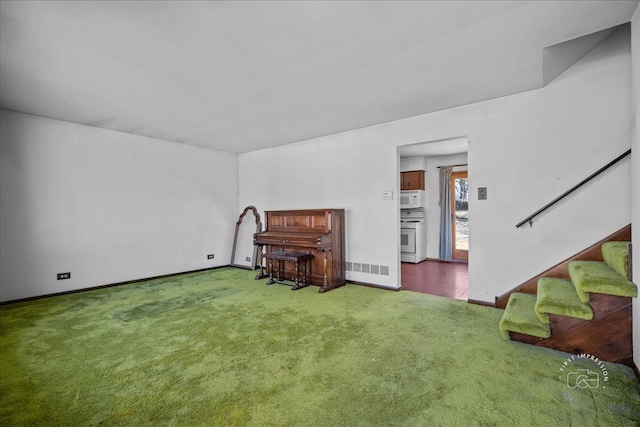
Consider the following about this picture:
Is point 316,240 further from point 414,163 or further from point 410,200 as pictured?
point 414,163

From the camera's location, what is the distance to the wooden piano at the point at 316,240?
4.55 m

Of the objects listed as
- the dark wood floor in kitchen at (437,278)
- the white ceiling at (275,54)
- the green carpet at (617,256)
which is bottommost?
the dark wood floor in kitchen at (437,278)

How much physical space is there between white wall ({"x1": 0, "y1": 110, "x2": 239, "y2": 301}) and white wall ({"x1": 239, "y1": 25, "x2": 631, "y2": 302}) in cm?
318

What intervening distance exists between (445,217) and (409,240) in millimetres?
1057

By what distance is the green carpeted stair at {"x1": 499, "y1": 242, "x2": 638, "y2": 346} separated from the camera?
2.17 meters

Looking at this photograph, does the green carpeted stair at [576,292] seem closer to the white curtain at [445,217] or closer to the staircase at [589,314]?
the staircase at [589,314]

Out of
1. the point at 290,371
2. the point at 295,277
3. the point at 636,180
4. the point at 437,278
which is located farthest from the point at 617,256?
the point at 295,277

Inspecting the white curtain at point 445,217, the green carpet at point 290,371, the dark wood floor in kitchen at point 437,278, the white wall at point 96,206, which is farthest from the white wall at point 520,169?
the white wall at point 96,206

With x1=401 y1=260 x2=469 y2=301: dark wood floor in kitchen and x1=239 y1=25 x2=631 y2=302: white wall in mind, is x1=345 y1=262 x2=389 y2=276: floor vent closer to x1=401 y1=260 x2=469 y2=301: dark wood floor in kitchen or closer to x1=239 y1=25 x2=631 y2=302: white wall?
x1=239 y1=25 x2=631 y2=302: white wall

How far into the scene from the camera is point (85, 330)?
3.03 m

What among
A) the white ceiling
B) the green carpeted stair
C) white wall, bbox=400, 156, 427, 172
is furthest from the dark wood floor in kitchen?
the white ceiling

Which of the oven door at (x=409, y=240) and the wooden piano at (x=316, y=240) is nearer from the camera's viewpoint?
the wooden piano at (x=316, y=240)

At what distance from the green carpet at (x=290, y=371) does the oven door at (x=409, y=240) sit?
3.01 m

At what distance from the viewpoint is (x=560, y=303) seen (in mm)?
2328
